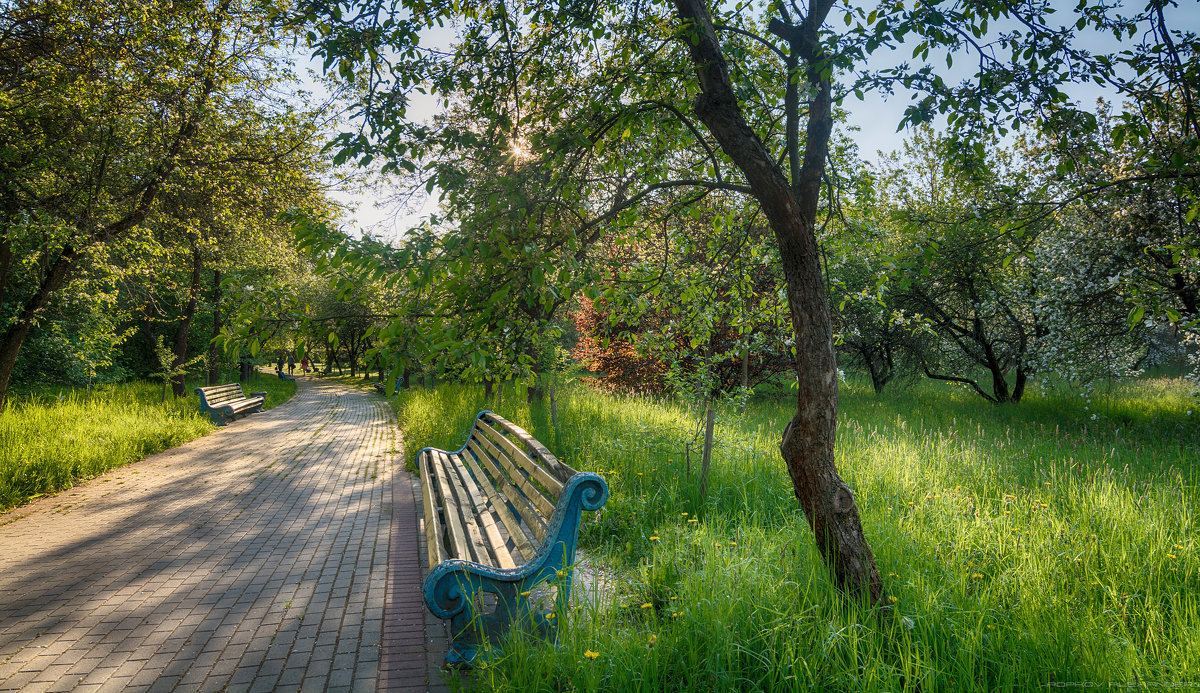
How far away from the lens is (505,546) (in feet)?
12.3

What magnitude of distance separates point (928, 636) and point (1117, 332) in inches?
393

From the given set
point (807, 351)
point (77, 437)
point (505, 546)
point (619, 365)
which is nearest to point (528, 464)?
point (505, 546)

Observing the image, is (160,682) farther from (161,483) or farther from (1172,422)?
(1172,422)

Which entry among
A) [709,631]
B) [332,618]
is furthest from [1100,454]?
[332,618]

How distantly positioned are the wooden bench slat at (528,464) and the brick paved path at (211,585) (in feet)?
4.05

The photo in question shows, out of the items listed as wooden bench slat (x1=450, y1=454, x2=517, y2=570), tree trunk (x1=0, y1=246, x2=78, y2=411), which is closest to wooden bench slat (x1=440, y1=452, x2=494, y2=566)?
wooden bench slat (x1=450, y1=454, x2=517, y2=570)

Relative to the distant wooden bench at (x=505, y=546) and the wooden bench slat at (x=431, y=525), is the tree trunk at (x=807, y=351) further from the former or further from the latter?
the wooden bench slat at (x=431, y=525)

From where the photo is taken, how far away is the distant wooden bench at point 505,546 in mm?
3035

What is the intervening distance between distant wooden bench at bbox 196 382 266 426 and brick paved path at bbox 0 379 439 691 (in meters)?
5.54

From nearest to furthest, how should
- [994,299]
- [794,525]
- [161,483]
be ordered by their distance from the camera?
[794,525]
[161,483]
[994,299]

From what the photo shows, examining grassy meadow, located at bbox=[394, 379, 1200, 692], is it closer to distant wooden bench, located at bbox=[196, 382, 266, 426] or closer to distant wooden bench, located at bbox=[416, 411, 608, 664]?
distant wooden bench, located at bbox=[416, 411, 608, 664]

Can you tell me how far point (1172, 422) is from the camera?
32.3 feet

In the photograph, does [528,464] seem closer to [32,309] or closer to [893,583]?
[893,583]

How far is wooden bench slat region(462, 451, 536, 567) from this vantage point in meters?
3.46
